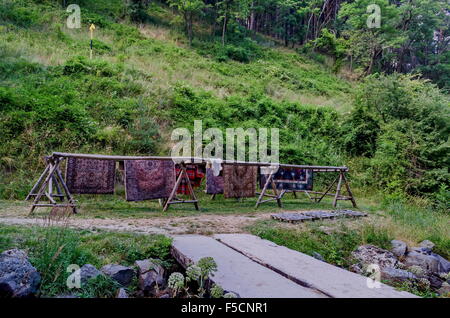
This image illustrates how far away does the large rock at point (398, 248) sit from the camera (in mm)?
5820

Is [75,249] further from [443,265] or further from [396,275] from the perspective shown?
[443,265]

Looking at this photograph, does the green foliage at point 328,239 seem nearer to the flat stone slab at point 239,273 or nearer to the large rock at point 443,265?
the large rock at point 443,265

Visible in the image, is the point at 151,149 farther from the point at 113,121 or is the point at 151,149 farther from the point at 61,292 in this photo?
the point at 61,292

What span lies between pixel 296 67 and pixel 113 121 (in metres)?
19.9

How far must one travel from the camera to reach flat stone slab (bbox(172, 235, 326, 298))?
2676 millimetres

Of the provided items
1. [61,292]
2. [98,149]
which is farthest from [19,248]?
[98,149]

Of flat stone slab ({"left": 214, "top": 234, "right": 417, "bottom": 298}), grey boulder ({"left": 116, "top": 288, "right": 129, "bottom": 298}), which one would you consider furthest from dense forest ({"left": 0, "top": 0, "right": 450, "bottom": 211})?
flat stone slab ({"left": 214, "top": 234, "right": 417, "bottom": 298})

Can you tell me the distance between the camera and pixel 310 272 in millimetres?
3256

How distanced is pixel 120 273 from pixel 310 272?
6.22 feet

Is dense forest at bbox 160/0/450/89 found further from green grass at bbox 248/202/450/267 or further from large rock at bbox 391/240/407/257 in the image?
large rock at bbox 391/240/407/257

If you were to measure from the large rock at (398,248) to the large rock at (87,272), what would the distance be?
16.8 ft

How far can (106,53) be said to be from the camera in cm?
1647

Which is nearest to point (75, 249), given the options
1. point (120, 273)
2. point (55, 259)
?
point (55, 259)

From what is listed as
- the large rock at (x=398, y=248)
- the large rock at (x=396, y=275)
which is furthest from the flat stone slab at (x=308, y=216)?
the large rock at (x=396, y=275)
